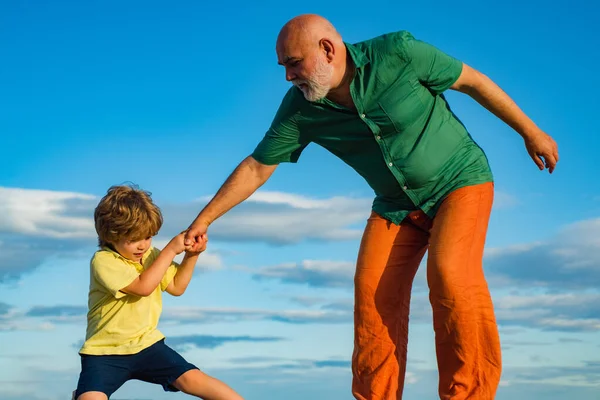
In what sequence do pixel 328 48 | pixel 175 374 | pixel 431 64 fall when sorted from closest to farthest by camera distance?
pixel 328 48 → pixel 431 64 → pixel 175 374

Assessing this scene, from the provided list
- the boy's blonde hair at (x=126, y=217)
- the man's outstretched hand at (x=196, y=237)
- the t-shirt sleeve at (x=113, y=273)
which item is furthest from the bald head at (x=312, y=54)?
the t-shirt sleeve at (x=113, y=273)

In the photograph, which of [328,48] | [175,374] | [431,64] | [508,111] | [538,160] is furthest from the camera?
[538,160]

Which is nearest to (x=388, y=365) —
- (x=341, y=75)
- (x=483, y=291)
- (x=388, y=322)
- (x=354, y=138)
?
(x=388, y=322)

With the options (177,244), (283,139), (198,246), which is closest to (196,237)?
(198,246)

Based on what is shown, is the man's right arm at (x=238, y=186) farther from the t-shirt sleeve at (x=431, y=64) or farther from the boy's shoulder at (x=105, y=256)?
the t-shirt sleeve at (x=431, y=64)

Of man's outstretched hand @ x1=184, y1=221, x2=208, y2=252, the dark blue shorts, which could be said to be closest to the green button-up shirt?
man's outstretched hand @ x1=184, y1=221, x2=208, y2=252

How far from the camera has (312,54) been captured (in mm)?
5672

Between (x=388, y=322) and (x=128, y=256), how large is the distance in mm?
1793

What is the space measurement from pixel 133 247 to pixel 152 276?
26 cm

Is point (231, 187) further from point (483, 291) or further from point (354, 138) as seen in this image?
point (483, 291)

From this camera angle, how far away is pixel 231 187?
626 cm

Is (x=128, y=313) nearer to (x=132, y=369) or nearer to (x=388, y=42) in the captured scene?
(x=132, y=369)

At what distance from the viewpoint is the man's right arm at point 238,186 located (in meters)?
6.22

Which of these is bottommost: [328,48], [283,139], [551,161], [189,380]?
[189,380]
